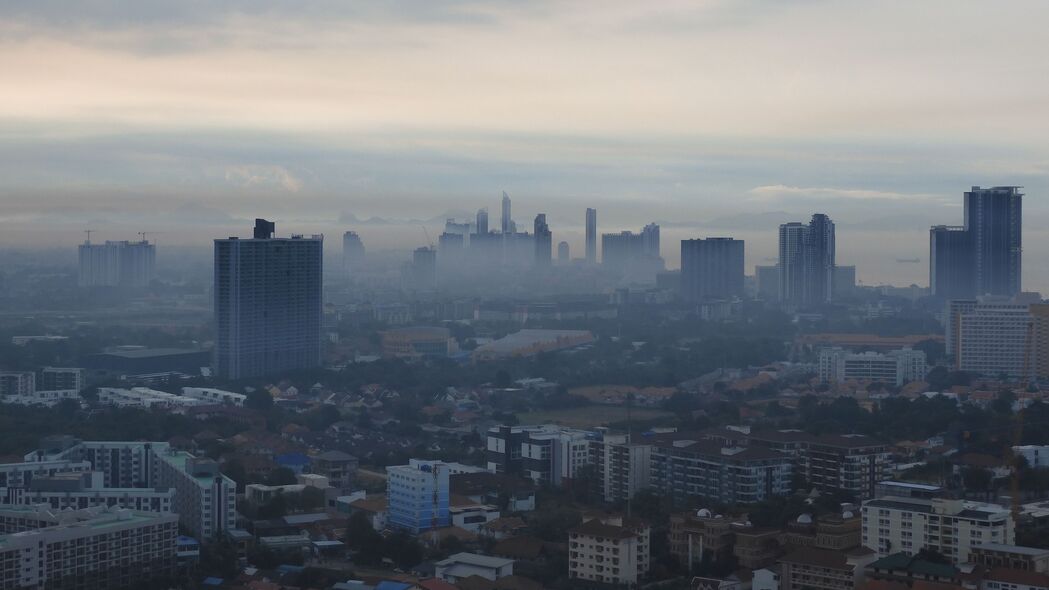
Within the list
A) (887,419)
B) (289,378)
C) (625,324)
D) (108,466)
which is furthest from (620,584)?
(625,324)

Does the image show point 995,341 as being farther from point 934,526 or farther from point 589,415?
point 934,526

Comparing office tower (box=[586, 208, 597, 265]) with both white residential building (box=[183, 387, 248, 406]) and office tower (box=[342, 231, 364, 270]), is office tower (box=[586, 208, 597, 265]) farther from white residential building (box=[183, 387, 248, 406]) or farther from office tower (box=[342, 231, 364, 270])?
white residential building (box=[183, 387, 248, 406])

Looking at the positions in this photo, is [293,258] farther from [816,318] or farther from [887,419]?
[816,318]

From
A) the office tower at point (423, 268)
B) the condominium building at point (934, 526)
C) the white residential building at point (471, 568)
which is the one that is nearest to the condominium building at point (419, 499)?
the white residential building at point (471, 568)

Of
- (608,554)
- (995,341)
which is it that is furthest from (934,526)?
(995,341)

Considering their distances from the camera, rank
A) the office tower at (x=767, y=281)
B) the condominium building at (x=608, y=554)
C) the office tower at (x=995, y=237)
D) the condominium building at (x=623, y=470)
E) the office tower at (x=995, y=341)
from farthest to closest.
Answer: the office tower at (x=767, y=281) → the office tower at (x=995, y=237) → the office tower at (x=995, y=341) → the condominium building at (x=623, y=470) → the condominium building at (x=608, y=554)

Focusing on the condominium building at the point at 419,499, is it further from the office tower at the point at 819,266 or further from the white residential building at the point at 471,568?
the office tower at the point at 819,266
